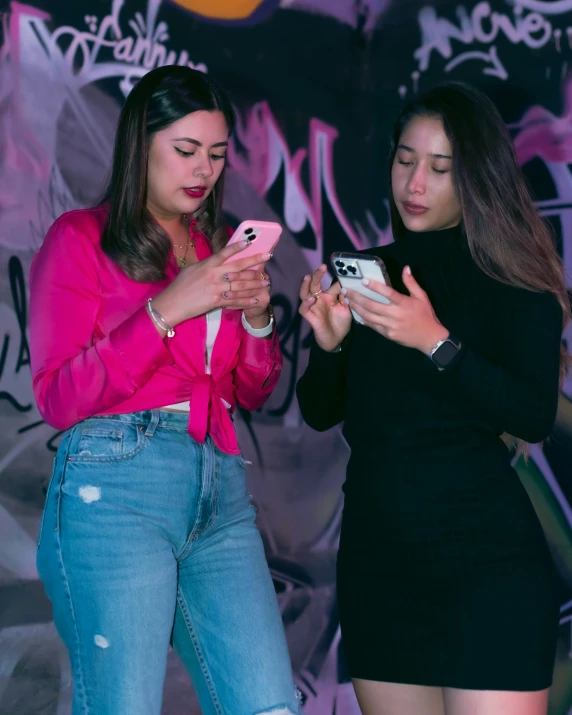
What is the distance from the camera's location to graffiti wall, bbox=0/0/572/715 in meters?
2.46

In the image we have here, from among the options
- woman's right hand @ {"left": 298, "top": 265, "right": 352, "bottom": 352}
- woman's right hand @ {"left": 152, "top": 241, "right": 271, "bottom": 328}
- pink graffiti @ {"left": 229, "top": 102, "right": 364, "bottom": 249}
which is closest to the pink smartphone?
woman's right hand @ {"left": 152, "top": 241, "right": 271, "bottom": 328}

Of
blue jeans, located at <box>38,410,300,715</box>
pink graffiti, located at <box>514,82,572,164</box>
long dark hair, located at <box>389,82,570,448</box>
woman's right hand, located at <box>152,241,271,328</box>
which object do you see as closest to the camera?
blue jeans, located at <box>38,410,300,715</box>

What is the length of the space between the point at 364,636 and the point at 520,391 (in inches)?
22.6

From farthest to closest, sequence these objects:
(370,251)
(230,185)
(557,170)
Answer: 1. (230,185)
2. (557,170)
3. (370,251)

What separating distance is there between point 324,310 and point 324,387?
0.18 metres

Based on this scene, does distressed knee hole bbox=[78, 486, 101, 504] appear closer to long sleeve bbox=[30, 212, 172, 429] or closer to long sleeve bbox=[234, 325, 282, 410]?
long sleeve bbox=[30, 212, 172, 429]

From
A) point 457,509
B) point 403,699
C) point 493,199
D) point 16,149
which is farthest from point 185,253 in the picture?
point 16,149

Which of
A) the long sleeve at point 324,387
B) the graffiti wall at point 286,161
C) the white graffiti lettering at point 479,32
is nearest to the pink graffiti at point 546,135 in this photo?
the graffiti wall at point 286,161

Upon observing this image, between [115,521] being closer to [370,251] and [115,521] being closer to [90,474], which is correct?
[90,474]

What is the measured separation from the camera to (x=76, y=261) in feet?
4.76

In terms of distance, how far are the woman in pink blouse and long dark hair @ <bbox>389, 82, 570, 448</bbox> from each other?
44 cm

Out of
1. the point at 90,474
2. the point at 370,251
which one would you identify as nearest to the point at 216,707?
the point at 90,474

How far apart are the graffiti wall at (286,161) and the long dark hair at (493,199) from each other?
93 centimetres

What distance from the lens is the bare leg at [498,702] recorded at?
54.9 inches
